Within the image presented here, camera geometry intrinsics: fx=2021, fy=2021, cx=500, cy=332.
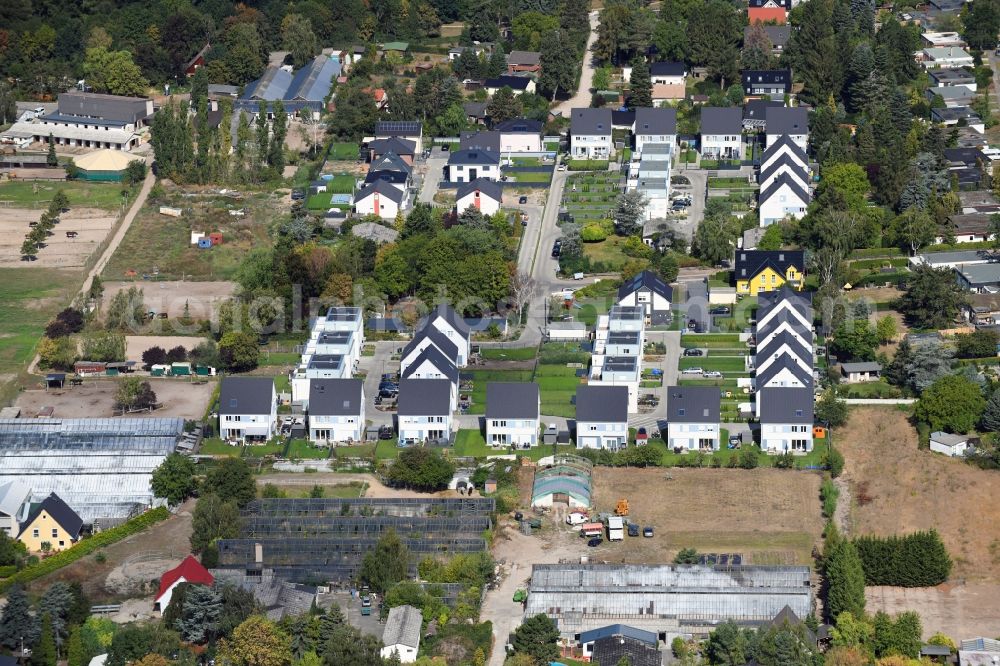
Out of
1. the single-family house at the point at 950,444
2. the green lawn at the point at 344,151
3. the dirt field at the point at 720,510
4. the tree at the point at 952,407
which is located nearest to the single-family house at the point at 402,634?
the dirt field at the point at 720,510

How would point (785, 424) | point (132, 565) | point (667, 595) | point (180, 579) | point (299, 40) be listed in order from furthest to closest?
point (299, 40) → point (785, 424) → point (132, 565) → point (180, 579) → point (667, 595)

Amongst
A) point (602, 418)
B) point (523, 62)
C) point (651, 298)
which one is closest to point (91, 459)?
point (602, 418)

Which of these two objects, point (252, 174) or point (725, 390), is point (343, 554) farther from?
point (252, 174)

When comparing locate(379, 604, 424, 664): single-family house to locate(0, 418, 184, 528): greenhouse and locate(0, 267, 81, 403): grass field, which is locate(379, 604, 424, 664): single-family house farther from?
locate(0, 267, 81, 403): grass field

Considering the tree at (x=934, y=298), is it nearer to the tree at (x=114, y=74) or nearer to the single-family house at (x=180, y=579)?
the single-family house at (x=180, y=579)

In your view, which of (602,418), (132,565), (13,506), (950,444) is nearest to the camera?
(132,565)

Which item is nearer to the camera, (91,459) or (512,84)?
(91,459)

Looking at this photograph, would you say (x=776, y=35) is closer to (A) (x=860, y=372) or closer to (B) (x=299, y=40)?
(B) (x=299, y=40)
